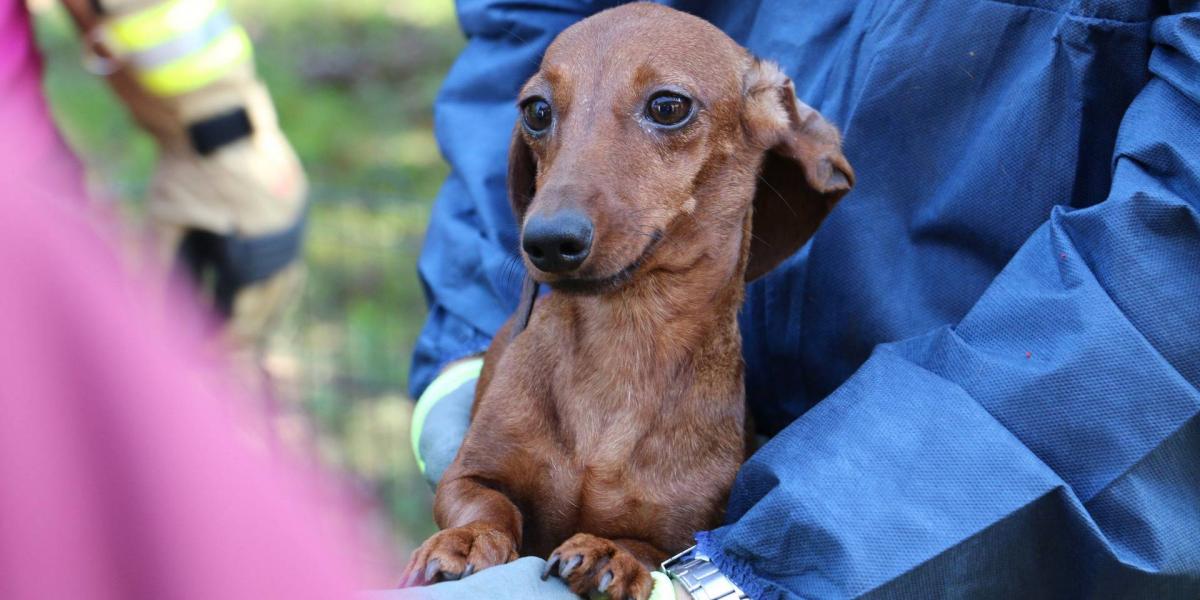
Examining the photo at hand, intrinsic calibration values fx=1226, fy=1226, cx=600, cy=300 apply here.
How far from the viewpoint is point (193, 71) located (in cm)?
314

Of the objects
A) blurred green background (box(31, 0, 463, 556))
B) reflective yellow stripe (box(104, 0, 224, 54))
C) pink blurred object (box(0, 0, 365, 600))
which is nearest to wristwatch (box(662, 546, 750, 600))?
pink blurred object (box(0, 0, 365, 600))

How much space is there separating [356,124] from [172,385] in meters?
6.26

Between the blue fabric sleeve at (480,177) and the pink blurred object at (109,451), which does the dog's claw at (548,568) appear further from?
the pink blurred object at (109,451)

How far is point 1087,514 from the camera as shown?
5.41 ft

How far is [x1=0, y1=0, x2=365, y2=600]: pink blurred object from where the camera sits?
25.3 inches

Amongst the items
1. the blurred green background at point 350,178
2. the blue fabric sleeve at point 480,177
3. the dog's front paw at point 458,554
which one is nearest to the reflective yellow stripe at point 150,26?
the blurred green background at point 350,178

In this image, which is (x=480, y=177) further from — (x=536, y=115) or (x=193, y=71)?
(x=193, y=71)

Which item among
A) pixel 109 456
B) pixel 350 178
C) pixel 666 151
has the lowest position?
pixel 350 178

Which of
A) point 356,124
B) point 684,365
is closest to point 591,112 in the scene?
point 684,365

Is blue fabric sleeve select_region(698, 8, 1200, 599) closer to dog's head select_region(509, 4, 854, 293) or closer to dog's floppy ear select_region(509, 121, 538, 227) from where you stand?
dog's head select_region(509, 4, 854, 293)

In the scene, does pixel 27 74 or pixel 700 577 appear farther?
pixel 27 74

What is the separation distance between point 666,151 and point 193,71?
1536mm

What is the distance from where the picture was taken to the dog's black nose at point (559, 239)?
1947mm

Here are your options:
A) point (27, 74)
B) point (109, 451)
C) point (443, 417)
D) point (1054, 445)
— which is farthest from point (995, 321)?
point (27, 74)
